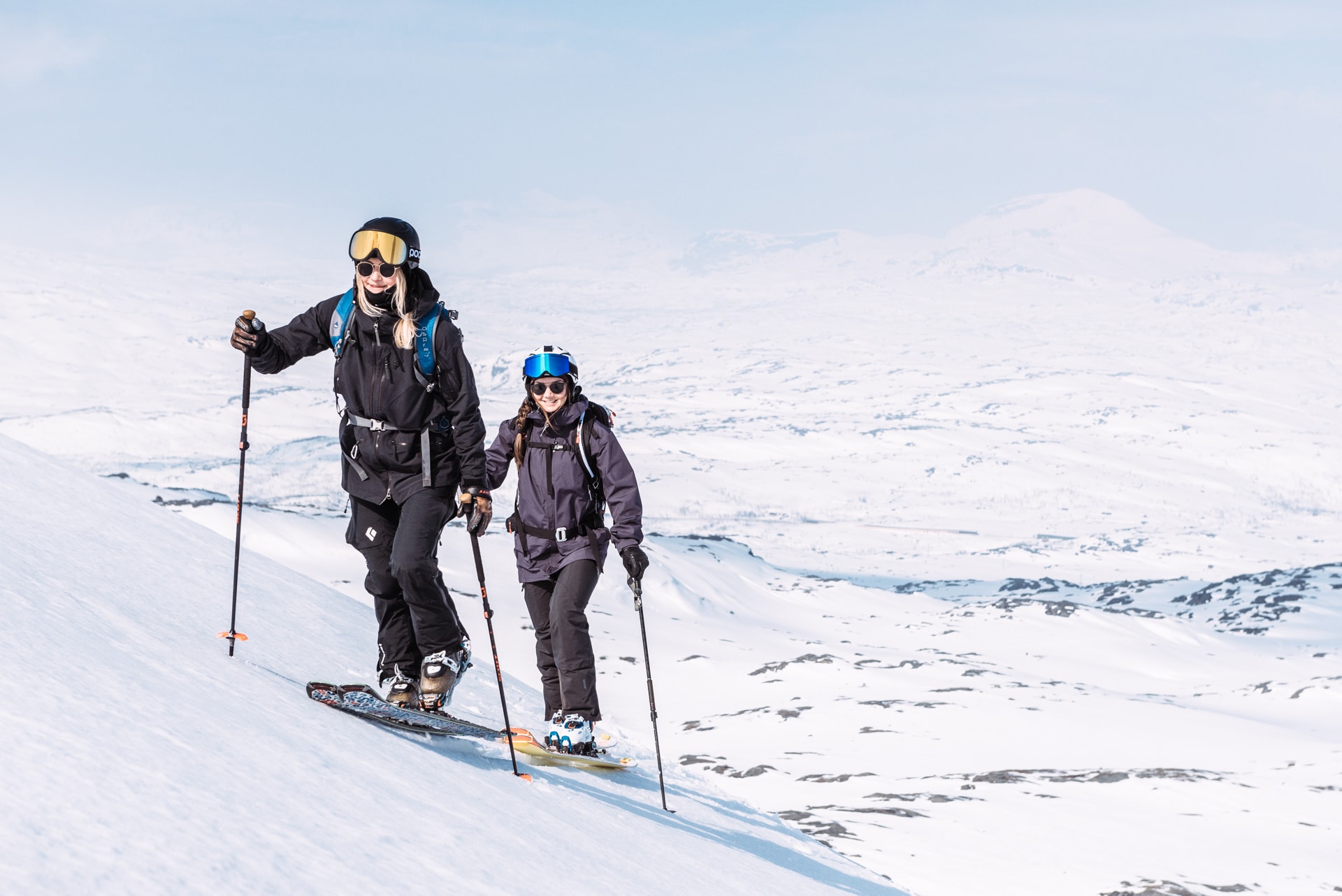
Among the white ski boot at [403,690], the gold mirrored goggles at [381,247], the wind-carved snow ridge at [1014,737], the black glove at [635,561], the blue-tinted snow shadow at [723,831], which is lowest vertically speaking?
the wind-carved snow ridge at [1014,737]

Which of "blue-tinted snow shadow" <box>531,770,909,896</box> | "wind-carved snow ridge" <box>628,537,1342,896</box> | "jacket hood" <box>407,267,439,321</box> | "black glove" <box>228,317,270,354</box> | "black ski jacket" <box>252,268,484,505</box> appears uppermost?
"jacket hood" <box>407,267,439,321</box>

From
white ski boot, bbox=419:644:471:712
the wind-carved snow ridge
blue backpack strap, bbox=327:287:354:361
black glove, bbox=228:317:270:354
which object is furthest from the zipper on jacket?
the wind-carved snow ridge

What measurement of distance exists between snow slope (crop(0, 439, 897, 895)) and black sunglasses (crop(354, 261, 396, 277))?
2054 millimetres

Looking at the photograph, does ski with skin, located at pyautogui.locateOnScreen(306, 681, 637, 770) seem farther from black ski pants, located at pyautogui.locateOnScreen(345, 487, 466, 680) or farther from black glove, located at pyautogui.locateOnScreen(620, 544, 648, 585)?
black glove, located at pyautogui.locateOnScreen(620, 544, 648, 585)

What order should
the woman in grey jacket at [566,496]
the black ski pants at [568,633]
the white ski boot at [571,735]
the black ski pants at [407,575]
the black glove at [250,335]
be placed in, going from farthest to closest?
1. the white ski boot at [571,735]
2. the black ski pants at [568,633]
3. the woman in grey jacket at [566,496]
4. the black ski pants at [407,575]
5. the black glove at [250,335]

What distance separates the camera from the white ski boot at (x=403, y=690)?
259 inches

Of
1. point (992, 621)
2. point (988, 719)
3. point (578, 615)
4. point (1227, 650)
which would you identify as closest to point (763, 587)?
point (992, 621)

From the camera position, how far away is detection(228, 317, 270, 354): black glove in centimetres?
596

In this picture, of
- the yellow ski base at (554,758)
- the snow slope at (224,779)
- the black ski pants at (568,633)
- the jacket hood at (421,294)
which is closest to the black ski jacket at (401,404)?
the jacket hood at (421,294)

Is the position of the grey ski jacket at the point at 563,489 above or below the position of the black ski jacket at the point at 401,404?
below

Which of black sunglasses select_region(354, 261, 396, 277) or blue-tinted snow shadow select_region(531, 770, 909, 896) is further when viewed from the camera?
blue-tinted snow shadow select_region(531, 770, 909, 896)

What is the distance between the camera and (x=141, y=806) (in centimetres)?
322

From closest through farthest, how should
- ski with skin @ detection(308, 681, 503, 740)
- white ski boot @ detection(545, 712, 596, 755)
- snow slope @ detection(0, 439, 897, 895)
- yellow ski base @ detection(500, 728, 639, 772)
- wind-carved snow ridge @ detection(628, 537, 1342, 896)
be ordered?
snow slope @ detection(0, 439, 897, 895) < ski with skin @ detection(308, 681, 503, 740) < yellow ski base @ detection(500, 728, 639, 772) < white ski boot @ detection(545, 712, 596, 755) < wind-carved snow ridge @ detection(628, 537, 1342, 896)

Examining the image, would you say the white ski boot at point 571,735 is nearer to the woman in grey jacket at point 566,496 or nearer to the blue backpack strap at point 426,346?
the woman in grey jacket at point 566,496
